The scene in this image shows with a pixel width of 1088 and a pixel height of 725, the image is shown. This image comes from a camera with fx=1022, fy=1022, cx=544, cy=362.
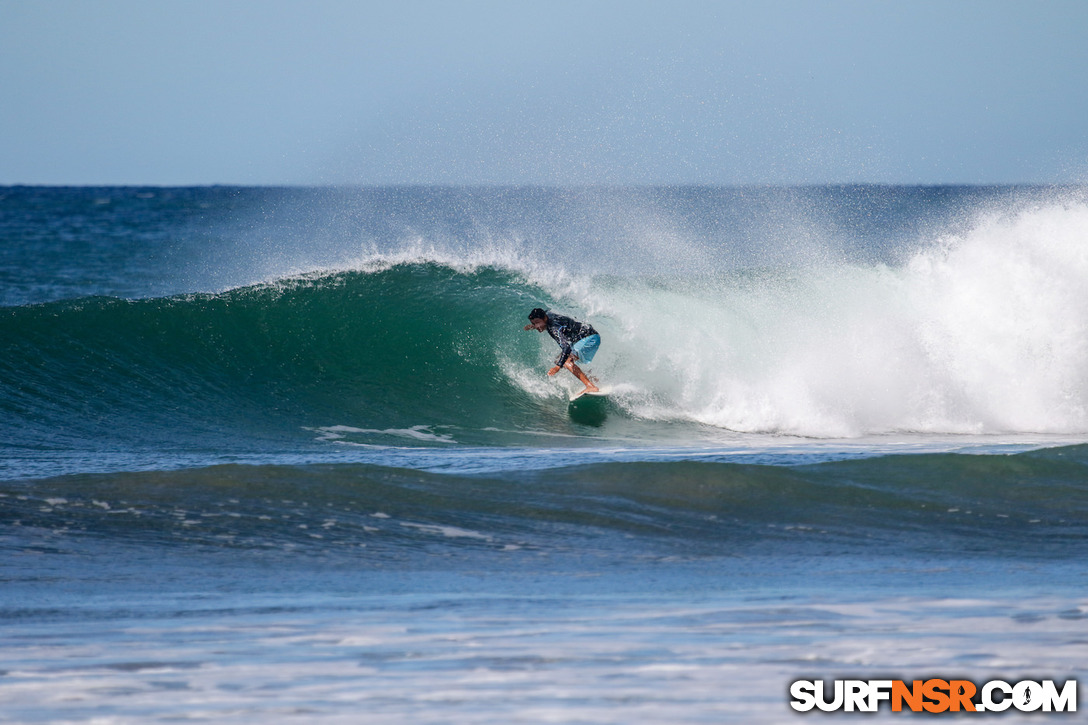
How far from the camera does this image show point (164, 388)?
1112 cm

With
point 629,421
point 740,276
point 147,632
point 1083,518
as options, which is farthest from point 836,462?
point 740,276

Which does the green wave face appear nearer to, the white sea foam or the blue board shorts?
the blue board shorts

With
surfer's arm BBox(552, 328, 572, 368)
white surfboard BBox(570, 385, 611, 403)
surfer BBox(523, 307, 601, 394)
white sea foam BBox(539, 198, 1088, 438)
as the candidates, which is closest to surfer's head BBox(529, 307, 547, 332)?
surfer BBox(523, 307, 601, 394)

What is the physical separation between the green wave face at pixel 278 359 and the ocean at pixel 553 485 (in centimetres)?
5

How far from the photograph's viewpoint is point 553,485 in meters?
7.26

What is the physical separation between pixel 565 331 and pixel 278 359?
358 cm

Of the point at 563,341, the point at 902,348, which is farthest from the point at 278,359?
the point at 902,348

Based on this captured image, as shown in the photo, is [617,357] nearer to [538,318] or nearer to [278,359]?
[538,318]

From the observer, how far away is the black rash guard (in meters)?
10.9

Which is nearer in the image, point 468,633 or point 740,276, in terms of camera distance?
point 468,633

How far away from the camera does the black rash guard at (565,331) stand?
10867 mm

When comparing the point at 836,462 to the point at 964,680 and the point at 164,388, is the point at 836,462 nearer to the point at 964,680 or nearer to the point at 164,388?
the point at 964,680

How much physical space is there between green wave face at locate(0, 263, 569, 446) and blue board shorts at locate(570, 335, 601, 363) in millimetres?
718

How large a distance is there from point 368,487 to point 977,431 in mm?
6693
